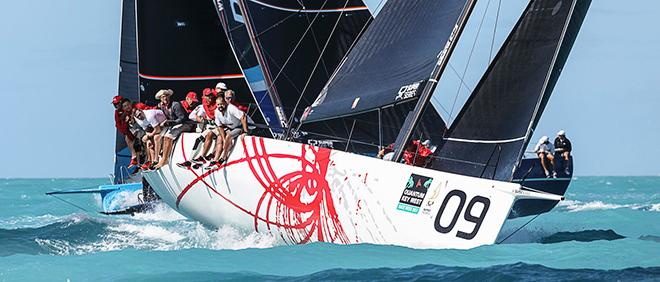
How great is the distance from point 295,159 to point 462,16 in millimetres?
2153

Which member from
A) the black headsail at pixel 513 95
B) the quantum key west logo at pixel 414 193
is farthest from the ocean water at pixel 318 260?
the black headsail at pixel 513 95

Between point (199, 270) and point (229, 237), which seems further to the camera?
point (229, 237)

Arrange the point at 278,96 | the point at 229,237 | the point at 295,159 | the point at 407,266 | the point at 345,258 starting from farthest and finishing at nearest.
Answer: the point at 278,96 → the point at 229,237 → the point at 295,159 → the point at 345,258 → the point at 407,266

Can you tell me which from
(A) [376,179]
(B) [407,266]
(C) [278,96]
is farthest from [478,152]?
(C) [278,96]

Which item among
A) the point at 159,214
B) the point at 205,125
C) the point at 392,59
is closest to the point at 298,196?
the point at 205,125

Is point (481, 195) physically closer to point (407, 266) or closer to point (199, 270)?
point (407, 266)

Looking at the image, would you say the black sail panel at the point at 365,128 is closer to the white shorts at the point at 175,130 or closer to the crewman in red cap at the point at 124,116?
the white shorts at the point at 175,130

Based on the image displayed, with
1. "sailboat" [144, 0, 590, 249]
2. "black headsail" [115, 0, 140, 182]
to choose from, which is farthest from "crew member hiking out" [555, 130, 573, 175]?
"black headsail" [115, 0, 140, 182]

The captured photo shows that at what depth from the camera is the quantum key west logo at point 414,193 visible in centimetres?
968

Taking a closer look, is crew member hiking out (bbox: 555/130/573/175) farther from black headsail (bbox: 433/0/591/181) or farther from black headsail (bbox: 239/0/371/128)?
black headsail (bbox: 433/0/591/181)

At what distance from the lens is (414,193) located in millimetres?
9719

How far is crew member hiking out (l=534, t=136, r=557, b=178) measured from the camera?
15547 millimetres

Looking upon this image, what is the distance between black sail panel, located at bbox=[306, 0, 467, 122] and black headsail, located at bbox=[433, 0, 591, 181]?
737mm

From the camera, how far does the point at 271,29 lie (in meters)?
16.6
